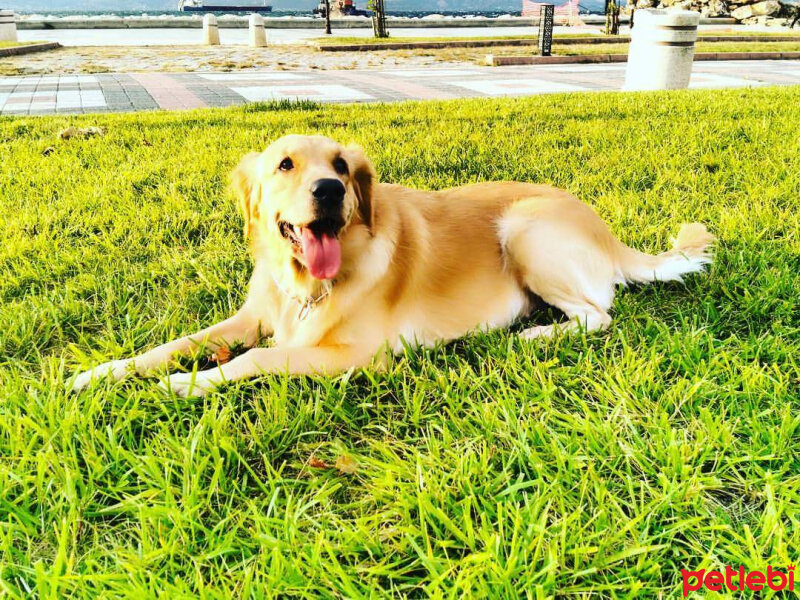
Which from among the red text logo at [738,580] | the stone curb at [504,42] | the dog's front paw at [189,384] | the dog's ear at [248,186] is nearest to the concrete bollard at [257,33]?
the stone curb at [504,42]

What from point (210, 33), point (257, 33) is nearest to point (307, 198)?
point (257, 33)

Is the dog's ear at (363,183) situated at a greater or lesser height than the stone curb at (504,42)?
lesser

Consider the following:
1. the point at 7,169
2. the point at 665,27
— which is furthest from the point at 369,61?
the point at 7,169

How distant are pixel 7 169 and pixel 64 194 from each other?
3.37 feet

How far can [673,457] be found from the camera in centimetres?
181

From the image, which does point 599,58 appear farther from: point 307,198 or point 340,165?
point 307,198

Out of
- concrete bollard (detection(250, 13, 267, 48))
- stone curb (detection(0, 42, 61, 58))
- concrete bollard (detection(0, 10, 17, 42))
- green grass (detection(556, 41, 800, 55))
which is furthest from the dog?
concrete bollard (detection(0, 10, 17, 42))

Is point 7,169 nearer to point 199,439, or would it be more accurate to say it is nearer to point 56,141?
point 56,141

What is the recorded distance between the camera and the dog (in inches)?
91.4

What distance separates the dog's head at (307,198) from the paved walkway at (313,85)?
677cm

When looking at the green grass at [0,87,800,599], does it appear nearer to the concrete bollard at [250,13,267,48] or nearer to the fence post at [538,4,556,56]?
the fence post at [538,4,556,56]

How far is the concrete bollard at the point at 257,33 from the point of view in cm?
1905

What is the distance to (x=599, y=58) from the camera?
15625mm

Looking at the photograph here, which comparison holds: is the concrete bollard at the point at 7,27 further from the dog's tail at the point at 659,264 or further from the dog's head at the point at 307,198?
the dog's tail at the point at 659,264
